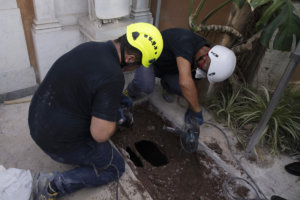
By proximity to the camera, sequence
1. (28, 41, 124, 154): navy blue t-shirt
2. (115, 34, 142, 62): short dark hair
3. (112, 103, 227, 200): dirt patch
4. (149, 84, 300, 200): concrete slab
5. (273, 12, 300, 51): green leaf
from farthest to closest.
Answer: (149, 84, 300, 200): concrete slab
(112, 103, 227, 200): dirt patch
(273, 12, 300, 51): green leaf
(115, 34, 142, 62): short dark hair
(28, 41, 124, 154): navy blue t-shirt

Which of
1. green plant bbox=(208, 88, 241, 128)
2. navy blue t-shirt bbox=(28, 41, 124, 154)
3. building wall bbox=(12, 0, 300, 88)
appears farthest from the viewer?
green plant bbox=(208, 88, 241, 128)

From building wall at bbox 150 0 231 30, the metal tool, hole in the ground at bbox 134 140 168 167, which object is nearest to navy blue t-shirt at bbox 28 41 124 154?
hole in the ground at bbox 134 140 168 167

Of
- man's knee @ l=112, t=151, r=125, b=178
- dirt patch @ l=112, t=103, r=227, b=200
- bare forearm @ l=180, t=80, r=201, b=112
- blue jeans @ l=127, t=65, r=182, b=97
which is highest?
bare forearm @ l=180, t=80, r=201, b=112

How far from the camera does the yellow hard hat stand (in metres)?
1.80

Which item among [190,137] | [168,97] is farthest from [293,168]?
[168,97]

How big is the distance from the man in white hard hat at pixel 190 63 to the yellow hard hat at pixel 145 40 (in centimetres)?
67

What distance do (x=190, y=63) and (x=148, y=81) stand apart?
75 centimetres

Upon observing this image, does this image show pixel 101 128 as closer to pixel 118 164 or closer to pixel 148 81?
pixel 118 164

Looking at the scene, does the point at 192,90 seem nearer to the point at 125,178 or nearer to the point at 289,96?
the point at 125,178

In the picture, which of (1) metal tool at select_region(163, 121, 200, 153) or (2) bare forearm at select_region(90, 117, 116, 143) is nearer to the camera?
(2) bare forearm at select_region(90, 117, 116, 143)

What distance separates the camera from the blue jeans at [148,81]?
10.2 ft

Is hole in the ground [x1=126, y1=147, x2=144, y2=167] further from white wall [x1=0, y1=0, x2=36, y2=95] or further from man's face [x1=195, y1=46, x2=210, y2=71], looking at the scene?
white wall [x1=0, y1=0, x2=36, y2=95]

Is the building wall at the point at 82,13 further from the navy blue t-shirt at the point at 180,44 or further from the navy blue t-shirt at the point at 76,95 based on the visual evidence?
the navy blue t-shirt at the point at 76,95

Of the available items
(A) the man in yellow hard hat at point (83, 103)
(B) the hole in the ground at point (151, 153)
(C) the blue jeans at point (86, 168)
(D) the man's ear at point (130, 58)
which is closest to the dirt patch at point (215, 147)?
(B) the hole in the ground at point (151, 153)
